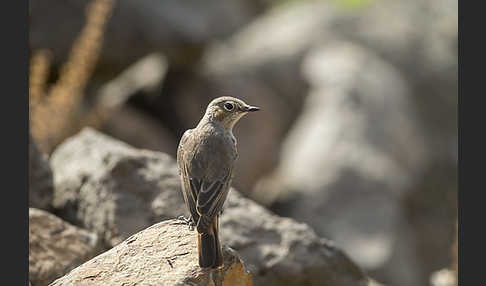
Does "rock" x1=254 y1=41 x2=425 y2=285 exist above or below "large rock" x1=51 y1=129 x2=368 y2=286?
above

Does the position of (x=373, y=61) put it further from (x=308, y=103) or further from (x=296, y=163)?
(x=296, y=163)

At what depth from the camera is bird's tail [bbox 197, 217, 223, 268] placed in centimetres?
448

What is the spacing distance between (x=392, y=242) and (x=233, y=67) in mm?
4351

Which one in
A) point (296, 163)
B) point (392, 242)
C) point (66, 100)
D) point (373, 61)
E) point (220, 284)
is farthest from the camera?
point (373, 61)

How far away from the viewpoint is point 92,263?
4.64 m

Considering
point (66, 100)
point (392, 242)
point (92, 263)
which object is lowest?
point (92, 263)

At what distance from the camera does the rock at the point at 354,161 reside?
1045 centimetres

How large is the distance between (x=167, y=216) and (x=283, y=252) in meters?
1.01

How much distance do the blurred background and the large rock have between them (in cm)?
213

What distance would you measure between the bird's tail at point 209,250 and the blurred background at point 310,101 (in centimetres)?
417

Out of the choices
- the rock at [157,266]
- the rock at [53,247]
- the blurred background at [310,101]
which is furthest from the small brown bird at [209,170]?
the blurred background at [310,101]

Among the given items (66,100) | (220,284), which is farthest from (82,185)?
(220,284)

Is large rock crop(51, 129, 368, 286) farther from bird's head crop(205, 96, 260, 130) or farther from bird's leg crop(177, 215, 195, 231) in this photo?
bird's head crop(205, 96, 260, 130)

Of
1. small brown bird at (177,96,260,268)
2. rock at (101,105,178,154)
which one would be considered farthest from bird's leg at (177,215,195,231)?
rock at (101,105,178,154)
